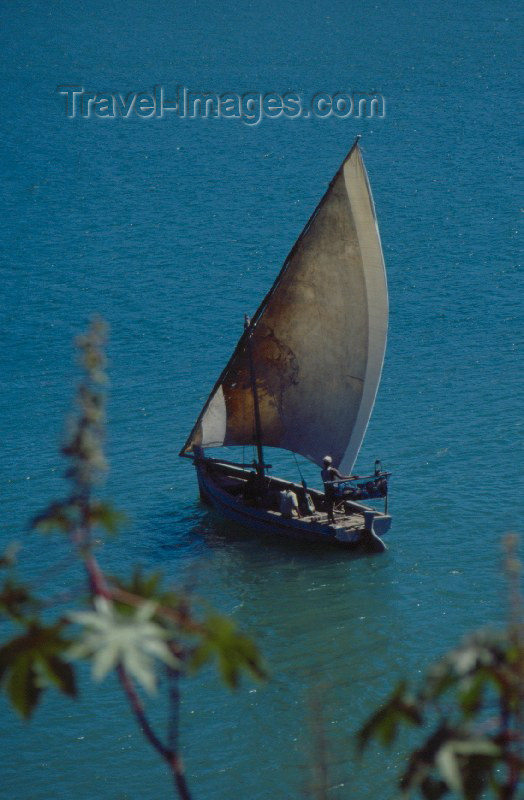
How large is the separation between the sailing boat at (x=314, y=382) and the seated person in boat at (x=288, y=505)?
34mm

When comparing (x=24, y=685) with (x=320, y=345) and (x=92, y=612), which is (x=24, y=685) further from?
(x=320, y=345)

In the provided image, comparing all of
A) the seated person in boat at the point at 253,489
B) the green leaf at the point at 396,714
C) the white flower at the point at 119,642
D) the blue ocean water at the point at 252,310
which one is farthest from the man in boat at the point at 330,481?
the white flower at the point at 119,642

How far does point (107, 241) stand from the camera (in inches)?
2512

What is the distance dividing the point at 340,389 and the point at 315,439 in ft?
6.15

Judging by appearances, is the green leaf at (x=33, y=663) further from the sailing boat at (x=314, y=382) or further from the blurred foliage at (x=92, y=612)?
the sailing boat at (x=314, y=382)

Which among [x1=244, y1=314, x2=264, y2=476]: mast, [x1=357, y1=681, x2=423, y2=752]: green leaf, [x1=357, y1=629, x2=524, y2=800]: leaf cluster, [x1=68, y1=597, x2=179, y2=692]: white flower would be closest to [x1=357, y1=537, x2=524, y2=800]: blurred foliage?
[x1=357, y1=629, x2=524, y2=800]: leaf cluster

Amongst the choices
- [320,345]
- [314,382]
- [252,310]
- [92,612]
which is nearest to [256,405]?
[314,382]

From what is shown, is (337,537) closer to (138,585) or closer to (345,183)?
(345,183)

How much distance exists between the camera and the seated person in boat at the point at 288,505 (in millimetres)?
29797

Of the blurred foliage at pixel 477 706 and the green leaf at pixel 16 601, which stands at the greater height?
the green leaf at pixel 16 601

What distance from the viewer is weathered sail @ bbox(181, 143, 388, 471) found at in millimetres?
29828

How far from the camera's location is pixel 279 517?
1185 inches

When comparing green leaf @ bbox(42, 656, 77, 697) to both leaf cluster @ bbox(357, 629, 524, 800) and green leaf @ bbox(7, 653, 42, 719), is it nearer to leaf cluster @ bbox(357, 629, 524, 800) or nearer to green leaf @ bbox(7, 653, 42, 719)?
green leaf @ bbox(7, 653, 42, 719)

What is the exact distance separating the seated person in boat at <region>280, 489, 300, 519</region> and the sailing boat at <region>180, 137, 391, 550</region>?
34mm
